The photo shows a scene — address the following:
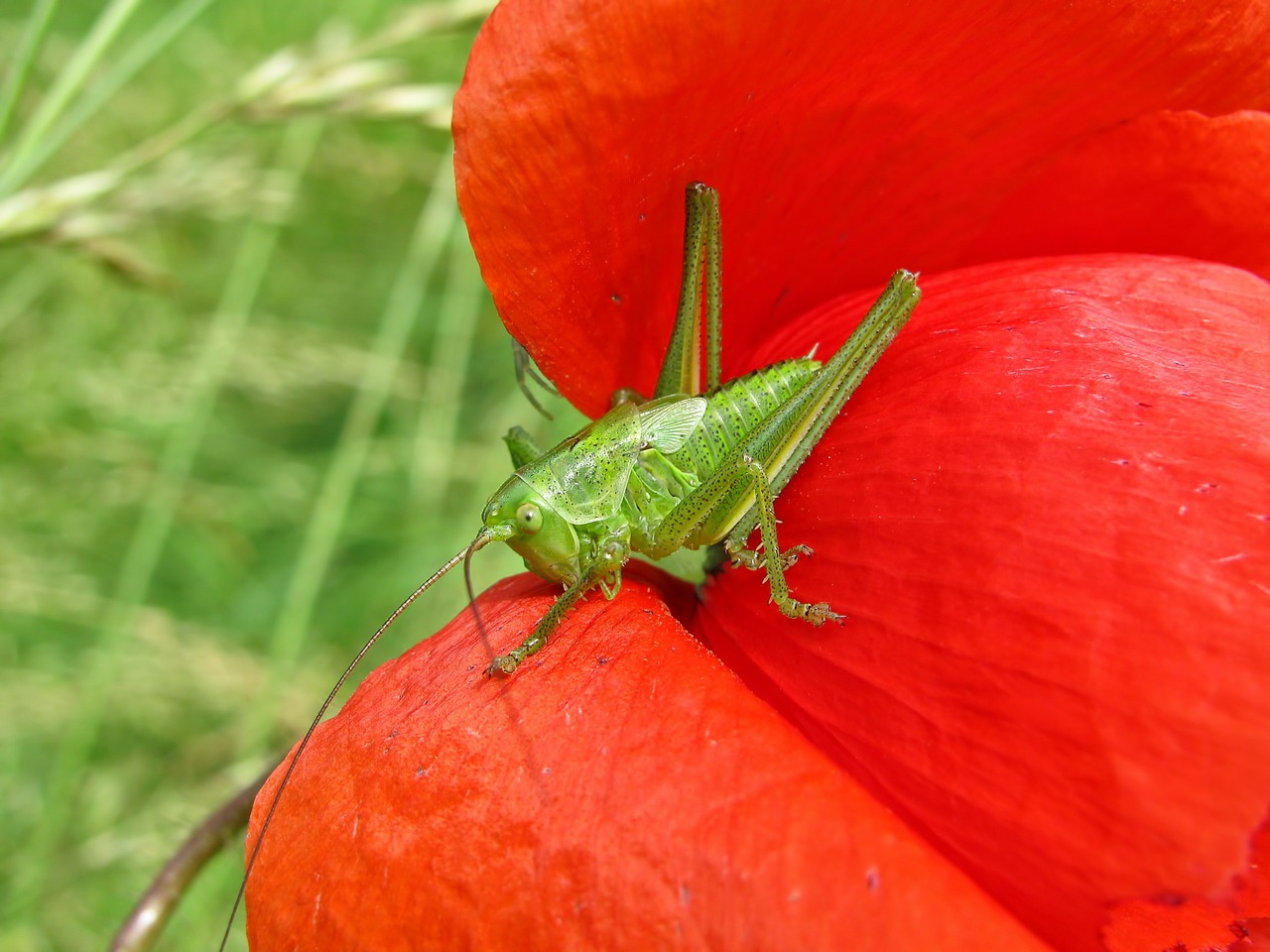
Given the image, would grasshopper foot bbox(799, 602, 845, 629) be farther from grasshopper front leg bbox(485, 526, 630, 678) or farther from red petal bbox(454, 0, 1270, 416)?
red petal bbox(454, 0, 1270, 416)

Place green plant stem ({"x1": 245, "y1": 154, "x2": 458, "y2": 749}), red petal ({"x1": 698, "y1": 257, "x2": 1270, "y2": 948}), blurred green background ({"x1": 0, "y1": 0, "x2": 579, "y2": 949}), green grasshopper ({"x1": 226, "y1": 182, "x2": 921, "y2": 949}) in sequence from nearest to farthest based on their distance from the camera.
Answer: red petal ({"x1": 698, "y1": 257, "x2": 1270, "y2": 948}) < green grasshopper ({"x1": 226, "y1": 182, "x2": 921, "y2": 949}) < blurred green background ({"x1": 0, "y1": 0, "x2": 579, "y2": 949}) < green plant stem ({"x1": 245, "y1": 154, "x2": 458, "y2": 749})

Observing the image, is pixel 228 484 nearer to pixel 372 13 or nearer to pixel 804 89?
pixel 372 13

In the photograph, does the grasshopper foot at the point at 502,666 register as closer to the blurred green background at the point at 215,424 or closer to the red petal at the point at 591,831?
the red petal at the point at 591,831

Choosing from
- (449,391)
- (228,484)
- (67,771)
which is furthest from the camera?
(228,484)

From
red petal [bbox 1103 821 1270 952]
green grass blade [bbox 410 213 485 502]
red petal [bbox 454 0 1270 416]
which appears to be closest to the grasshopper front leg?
red petal [bbox 454 0 1270 416]

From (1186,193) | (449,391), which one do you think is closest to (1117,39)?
(1186,193)

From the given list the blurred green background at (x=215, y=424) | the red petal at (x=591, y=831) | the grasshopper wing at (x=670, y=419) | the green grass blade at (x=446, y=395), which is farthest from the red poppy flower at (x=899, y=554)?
the green grass blade at (x=446, y=395)

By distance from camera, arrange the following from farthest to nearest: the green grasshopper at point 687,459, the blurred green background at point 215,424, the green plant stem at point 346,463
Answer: the green plant stem at point 346,463 < the blurred green background at point 215,424 < the green grasshopper at point 687,459
